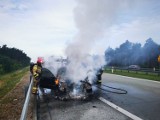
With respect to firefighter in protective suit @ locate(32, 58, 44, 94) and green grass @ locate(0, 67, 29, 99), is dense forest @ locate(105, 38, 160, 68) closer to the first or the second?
green grass @ locate(0, 67, 29, 99)

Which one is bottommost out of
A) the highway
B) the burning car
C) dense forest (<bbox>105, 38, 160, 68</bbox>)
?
the highway

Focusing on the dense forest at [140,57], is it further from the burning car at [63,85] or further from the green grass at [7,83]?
the burning car at [63,85]

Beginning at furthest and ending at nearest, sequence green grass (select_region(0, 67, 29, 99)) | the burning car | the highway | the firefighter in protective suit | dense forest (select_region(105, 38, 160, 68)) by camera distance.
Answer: dense forest (select_region(105, 38, 160, 68)) → green grass (select_region(0, 67, 29, 99)) → the burning car → the firefighter in protective suit → the highway

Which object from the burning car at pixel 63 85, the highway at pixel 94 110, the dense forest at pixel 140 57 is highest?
the dense forest at pixel 140 57

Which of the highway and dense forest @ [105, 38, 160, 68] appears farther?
dense forest @ [105, 38, 160, 68]

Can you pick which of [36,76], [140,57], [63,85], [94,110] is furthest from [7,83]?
[140,57]

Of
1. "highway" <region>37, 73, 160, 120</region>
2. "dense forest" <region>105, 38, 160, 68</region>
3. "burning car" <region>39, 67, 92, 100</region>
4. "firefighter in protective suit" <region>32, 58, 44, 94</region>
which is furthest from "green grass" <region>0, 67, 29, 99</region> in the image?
"dense forest" <region>105, 38, 160, 68</region>

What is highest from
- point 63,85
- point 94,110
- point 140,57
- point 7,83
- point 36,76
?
point 140,57

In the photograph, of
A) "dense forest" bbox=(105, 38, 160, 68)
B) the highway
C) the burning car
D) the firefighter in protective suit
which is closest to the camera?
the highway

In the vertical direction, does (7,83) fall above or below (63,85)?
below

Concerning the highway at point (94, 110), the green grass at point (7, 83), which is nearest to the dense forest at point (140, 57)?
the green grass at point (7, 83)

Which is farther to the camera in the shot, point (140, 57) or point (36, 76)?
point (140, 57)

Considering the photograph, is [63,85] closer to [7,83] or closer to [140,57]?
[7,83]

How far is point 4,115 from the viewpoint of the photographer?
7566mm
